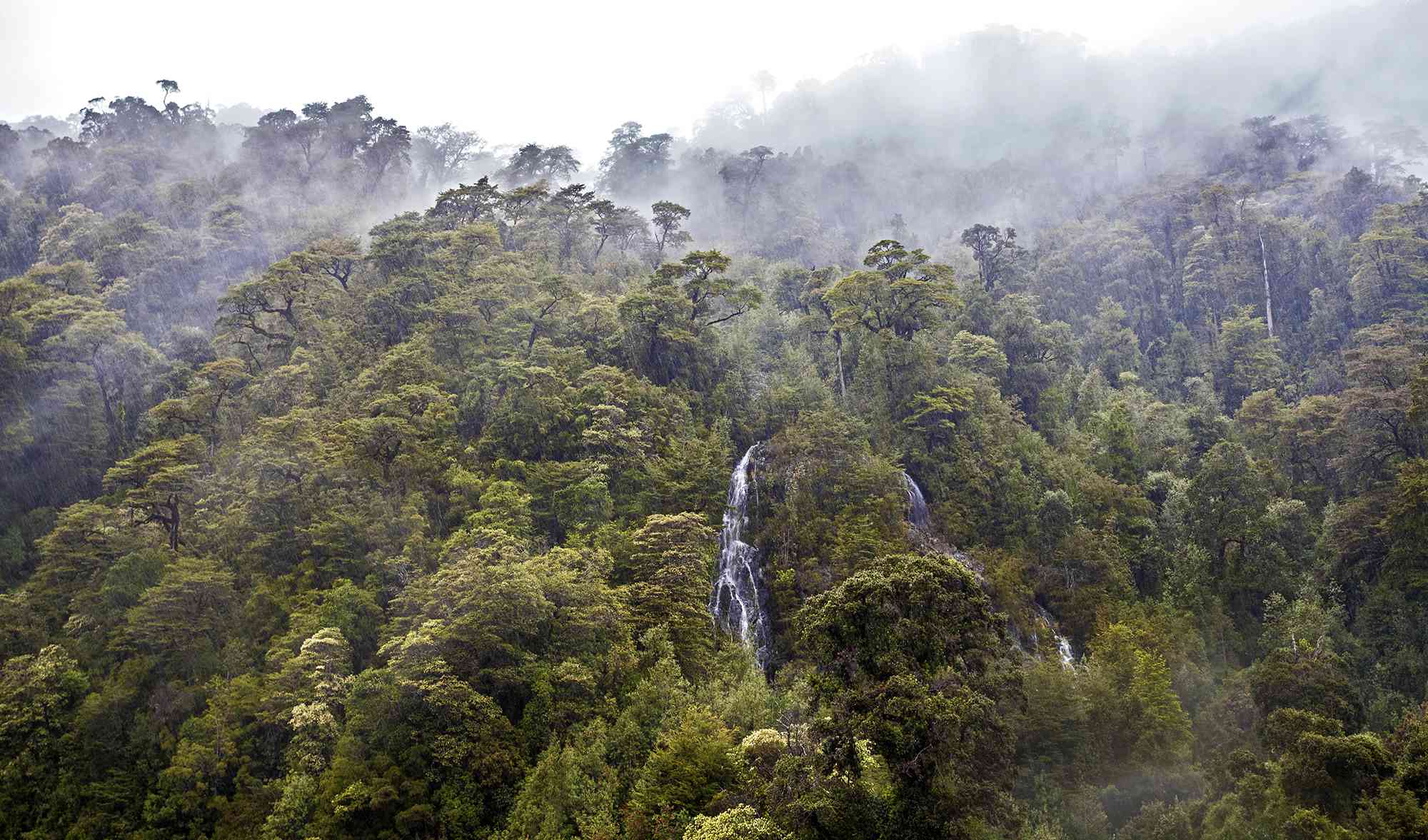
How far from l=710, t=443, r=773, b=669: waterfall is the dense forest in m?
0.18

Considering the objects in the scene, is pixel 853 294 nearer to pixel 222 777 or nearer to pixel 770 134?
pixel 222 777

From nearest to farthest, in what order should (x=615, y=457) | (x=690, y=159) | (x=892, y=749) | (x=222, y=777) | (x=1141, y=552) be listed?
1. (x=892, y=749)
2. (x=222, y=777)
3. (x=615, y=457)
4. (x=1141, y=552)
5. (x=690, y=159)

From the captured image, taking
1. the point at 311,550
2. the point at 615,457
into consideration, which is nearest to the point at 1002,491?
the point at 615,457

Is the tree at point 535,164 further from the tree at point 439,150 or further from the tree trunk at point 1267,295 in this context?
the tree trunk at point 1267,295

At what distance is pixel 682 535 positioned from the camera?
25922mm

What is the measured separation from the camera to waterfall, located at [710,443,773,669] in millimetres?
27297

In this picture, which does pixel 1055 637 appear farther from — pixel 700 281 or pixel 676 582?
pixel 700 281

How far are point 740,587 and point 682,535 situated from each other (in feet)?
12.5

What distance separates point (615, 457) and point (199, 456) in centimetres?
1608

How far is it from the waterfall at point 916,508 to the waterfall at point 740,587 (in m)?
6.15

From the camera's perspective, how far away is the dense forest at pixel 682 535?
58.7 feet

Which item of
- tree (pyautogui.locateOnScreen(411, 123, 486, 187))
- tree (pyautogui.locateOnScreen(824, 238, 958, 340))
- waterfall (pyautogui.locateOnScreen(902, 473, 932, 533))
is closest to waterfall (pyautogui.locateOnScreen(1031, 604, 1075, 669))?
waterfall (pyautogui.locateOnScreen(902, 473, 932, 533))

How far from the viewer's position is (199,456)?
102 feet

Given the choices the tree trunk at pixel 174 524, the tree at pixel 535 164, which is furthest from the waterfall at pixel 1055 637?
the tree at pixel 535 164
